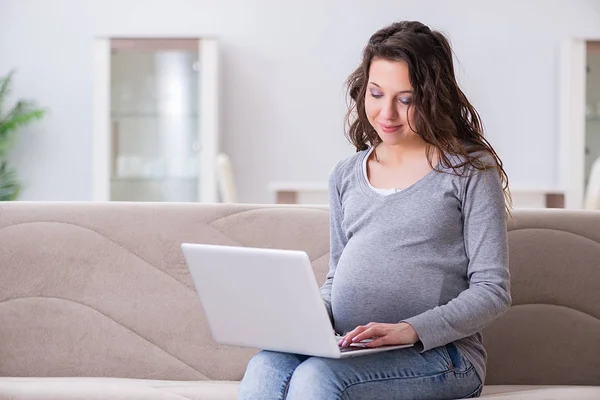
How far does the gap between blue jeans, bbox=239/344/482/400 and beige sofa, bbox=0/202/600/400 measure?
0.46 meters

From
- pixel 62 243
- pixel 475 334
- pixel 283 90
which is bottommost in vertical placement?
pixel 475 334

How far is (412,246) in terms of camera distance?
1610 mm

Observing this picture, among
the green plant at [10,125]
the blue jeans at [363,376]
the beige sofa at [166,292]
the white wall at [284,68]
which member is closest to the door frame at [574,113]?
the white wall at [284,68]

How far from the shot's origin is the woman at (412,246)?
1443 millimetres

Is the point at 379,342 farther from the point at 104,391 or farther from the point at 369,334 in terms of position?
the point at 104,391

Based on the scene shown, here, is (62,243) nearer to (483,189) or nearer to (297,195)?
(483,189)

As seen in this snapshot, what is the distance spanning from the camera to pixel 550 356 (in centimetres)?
196

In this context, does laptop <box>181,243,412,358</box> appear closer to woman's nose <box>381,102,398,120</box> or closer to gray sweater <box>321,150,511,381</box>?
gray sweater <box>321,150,511,381</box>

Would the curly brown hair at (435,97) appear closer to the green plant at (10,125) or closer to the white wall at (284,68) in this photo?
the white wall at (284,68)

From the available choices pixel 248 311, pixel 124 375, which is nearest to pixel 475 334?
pixel 248 311

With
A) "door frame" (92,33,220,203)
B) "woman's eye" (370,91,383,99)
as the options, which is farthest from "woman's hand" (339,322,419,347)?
"door frame" (92,33,220,203)

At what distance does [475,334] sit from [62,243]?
3.22 feet

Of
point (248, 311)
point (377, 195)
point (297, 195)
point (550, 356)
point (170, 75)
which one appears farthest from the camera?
point (170, 75)

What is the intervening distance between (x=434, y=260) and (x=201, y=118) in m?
3.94
